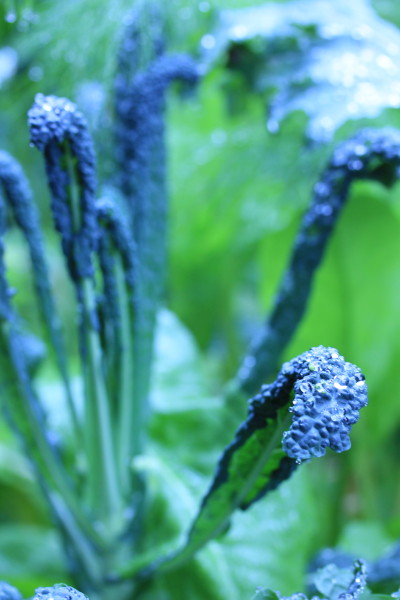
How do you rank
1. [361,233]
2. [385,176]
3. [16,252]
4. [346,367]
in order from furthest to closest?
[16,252], [361,233], [385,176], [346,367]

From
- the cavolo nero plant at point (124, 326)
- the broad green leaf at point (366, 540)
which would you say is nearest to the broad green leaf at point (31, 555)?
the cavolo nero plant at point (124, 326)

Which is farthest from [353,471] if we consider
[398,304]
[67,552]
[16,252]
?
[16,252]

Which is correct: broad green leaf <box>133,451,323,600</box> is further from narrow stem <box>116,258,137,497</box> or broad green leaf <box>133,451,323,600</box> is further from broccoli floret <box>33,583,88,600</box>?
broccoli floret <box>33,583,88,600</box>

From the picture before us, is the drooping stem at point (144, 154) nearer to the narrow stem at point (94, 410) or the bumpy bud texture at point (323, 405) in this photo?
the narrow stem at point (94, 410)

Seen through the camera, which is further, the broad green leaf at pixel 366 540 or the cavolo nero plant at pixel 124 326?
the broad green leaf at pixel 366 540

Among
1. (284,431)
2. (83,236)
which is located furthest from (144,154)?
(284,431)

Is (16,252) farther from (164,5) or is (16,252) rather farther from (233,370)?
(164,5)

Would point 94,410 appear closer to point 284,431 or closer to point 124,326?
point 124,326

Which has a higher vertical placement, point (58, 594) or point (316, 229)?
point (316, 229)

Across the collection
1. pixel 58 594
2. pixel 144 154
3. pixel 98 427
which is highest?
pixel 144 154
